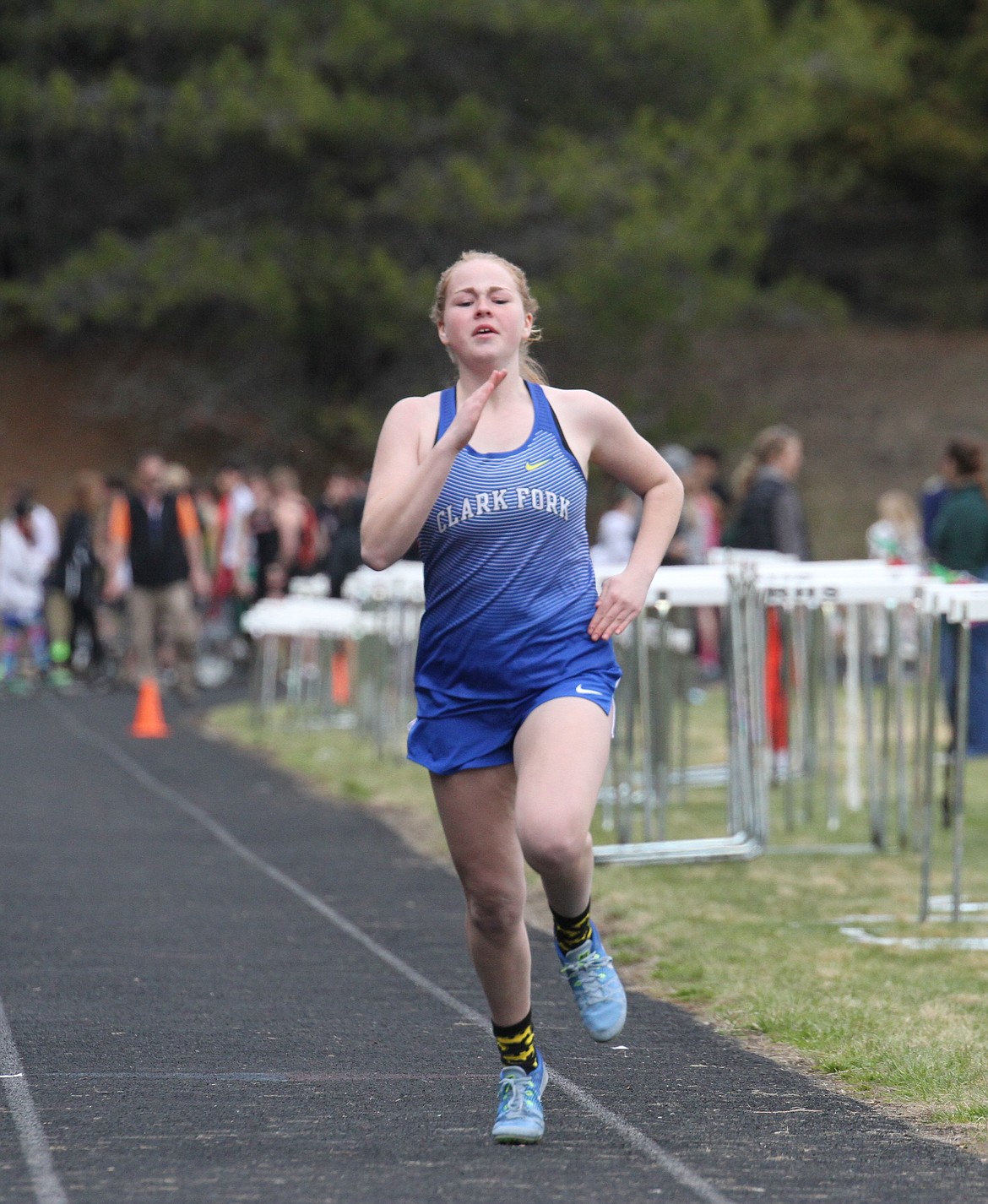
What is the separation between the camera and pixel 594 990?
462 cm

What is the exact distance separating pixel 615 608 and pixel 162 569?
48.5ft

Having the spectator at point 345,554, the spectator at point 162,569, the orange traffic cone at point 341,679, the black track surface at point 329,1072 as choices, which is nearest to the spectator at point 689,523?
the spectator at point 345,554

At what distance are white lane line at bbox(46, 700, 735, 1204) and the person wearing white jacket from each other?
22.0 feet

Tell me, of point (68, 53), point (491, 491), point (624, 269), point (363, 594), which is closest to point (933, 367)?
point (624, 269)

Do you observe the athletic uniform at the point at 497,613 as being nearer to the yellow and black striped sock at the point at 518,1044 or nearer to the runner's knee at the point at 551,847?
the runner's knee at the point at 551,847

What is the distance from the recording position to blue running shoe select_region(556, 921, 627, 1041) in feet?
15.1

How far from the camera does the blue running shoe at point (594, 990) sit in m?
4.61

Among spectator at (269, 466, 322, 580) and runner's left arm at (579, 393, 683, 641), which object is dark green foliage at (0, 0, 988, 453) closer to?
spectator at (269, 466, 322, 580)

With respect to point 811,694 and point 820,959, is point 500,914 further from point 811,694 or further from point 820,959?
point 811,694

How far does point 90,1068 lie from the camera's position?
17.4 ft

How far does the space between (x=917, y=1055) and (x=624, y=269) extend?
27.7 m

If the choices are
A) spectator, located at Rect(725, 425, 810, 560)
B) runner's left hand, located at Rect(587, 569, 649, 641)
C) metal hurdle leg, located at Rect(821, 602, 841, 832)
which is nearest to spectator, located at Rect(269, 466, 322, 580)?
spectator, located at Rect(725, 425, 810, 560)

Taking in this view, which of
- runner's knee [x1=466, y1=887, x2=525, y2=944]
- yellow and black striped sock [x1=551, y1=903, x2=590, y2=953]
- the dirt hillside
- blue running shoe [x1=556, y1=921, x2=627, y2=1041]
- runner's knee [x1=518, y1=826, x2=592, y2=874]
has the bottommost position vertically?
blue running shoe [x1=556, y1=921, x2=627, y2=1041]

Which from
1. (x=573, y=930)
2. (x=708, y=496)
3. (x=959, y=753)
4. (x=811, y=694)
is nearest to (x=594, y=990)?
(x=573, y=930)
